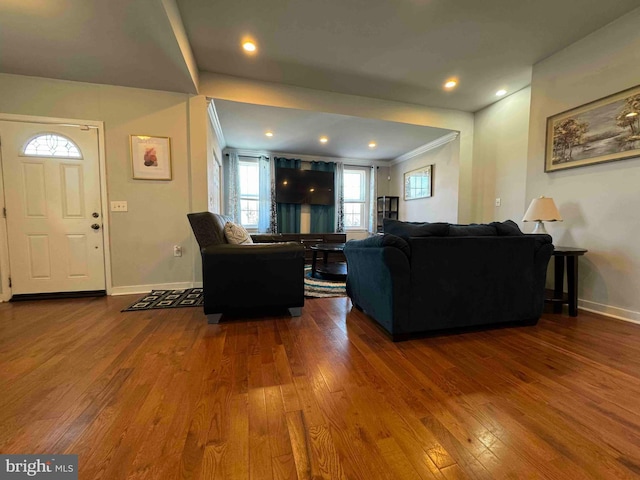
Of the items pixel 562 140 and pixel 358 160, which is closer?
pixel 562 140

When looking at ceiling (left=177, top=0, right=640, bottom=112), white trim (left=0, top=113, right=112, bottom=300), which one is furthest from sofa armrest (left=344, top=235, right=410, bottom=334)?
white trim (left=0, top=113, right=112, bottom=300)

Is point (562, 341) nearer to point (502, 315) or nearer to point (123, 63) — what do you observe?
point (502, 315)

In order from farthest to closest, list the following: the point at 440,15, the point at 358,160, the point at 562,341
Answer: the point at 358,160, the point at 440,15, the point at 562,341

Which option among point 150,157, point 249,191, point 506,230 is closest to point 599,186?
point 506,230

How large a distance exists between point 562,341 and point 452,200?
121 inches

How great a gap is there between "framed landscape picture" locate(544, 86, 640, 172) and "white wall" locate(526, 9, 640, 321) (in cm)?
7

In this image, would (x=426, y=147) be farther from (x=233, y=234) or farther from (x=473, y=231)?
(x=233, y=234)

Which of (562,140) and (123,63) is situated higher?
(123,63)

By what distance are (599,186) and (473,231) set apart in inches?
60.6

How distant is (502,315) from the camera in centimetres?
201

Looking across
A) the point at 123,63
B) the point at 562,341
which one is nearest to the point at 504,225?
the point at 562,341

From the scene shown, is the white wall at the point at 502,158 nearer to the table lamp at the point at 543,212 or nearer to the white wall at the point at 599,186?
the white wall at the point at 599,186

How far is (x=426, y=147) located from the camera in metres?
5.17

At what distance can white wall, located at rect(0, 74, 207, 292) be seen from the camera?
2857 millimetres
